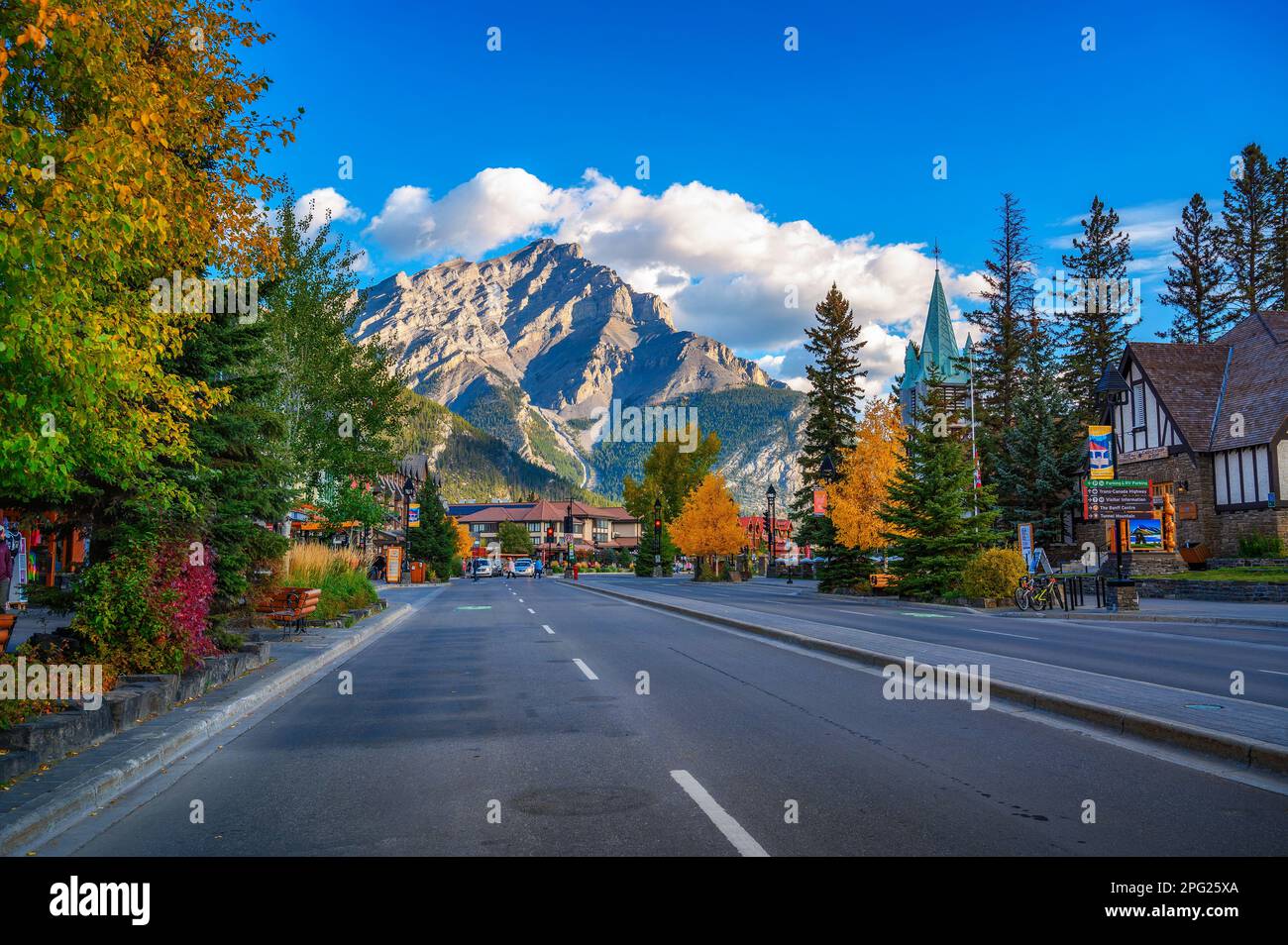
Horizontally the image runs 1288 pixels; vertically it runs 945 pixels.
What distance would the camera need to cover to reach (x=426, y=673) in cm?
1305

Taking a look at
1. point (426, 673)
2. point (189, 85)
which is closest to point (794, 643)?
point (426, 673)

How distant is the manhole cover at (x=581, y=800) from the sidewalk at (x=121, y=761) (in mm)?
2869

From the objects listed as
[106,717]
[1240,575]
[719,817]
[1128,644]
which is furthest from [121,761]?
[1240,575]

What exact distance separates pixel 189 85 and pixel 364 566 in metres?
25.1

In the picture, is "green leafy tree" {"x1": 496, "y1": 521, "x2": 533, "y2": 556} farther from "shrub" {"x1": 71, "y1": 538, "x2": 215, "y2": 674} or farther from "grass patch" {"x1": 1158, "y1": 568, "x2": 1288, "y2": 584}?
"shrub" {"x1": 71, "y1": 538, "x2": 215, "y2": 674}

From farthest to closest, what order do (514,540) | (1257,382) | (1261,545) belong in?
(514,540) < (1257,382) < (1261,545)

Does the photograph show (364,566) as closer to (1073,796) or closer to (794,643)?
(794,643)

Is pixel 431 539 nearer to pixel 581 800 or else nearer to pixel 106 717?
pixel 106 717

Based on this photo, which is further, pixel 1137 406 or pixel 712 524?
pixel 712 524

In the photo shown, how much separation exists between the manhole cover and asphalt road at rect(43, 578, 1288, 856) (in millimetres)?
23

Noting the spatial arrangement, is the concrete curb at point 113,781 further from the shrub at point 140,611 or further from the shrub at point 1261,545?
the shrub at point 1261,545

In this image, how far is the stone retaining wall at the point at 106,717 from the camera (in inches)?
255

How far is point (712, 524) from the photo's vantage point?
2781 inches

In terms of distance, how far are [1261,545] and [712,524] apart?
133 ft
